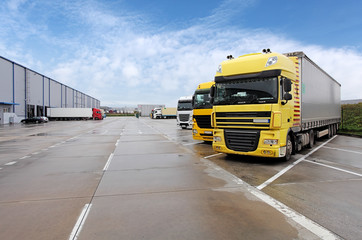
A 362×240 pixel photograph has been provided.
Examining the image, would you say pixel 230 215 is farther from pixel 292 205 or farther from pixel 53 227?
pixel 53 227

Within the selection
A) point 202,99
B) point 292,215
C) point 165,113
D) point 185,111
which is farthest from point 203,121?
point 165,113

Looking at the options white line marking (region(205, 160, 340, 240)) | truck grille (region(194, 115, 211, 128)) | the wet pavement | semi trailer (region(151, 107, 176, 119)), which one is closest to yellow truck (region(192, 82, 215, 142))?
truck grille (region(194, 115, 211, 128))

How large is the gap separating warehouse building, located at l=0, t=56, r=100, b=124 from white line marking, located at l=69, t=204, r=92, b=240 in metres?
43.2

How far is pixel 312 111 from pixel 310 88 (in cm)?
106

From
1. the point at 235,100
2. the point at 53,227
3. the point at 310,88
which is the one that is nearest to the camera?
the point at 53,227

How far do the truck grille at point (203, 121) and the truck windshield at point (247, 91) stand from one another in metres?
4.15

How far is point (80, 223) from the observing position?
3645 millimetres

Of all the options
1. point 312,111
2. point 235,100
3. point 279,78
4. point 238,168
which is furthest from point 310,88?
point 238,168

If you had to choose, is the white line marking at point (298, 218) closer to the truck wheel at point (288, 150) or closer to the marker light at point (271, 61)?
the truck wheel at point (288, 150)

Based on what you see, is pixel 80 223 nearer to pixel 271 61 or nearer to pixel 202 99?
pixel 271 61

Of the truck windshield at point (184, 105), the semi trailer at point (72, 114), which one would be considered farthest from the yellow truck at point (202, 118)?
the semi trailer at point (72, 114)

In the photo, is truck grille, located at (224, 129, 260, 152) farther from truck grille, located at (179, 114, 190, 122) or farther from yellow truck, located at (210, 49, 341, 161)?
truck grille, located at (179, 114, 190, 122)

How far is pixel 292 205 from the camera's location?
4.38 metres

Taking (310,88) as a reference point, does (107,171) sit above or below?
below
